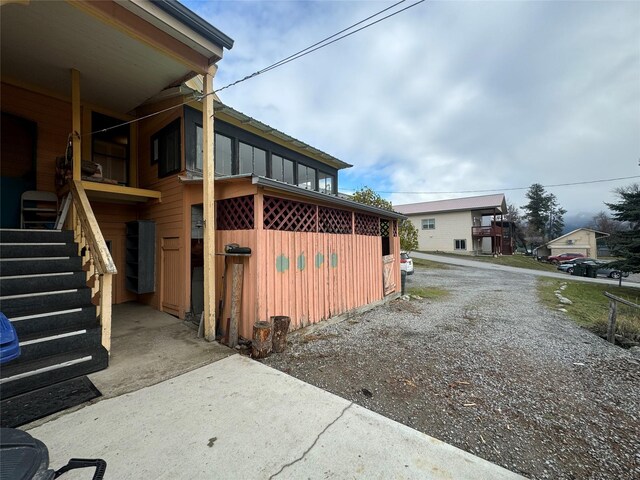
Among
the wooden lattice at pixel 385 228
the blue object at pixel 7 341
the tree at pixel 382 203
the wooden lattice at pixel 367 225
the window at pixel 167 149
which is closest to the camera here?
the blue object at pixel 7 341

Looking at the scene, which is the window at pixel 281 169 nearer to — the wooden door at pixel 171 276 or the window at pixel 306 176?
the window at pixel 306 176

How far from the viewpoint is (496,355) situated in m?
4.41

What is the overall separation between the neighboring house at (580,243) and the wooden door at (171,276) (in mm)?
48810

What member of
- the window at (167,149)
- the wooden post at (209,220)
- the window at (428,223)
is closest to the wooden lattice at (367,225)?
the wooden post at (209,220)

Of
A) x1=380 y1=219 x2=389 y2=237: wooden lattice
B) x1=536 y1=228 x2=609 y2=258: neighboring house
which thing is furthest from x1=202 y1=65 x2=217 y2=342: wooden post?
x1=536 y1=228 x2=609 y2=258: neighboring house

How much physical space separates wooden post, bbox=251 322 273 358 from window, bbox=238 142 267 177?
15.6 ft

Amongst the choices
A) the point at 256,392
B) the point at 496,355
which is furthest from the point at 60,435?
the point at 496,355

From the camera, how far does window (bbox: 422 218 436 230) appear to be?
3114 centimetres

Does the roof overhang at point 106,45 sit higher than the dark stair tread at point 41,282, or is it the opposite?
the roof overhang at point 106,45

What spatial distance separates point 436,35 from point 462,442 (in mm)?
7272

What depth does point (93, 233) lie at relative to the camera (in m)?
3.82

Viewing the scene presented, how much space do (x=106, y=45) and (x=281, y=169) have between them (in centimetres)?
495

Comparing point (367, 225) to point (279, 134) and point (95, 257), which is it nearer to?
point (279, 134)

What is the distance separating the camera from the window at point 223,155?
6.72 meters
